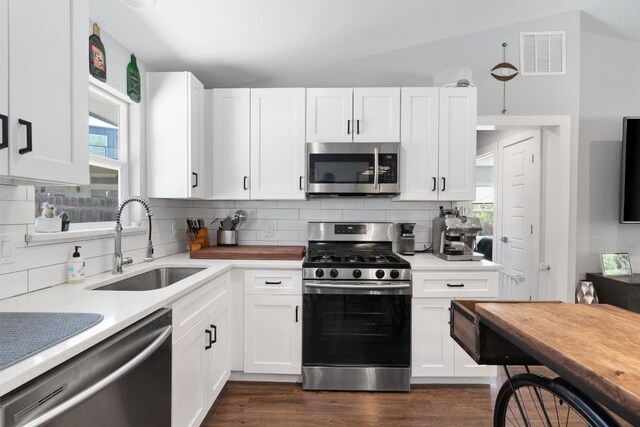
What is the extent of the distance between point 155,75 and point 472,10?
2445mm

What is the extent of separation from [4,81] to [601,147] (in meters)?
4.02

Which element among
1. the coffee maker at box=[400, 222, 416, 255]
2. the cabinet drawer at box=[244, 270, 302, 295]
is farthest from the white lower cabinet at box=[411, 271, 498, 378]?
the cabinet drawer at box=[244, 270, 302, 295]

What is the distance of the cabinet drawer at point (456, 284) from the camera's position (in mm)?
2225

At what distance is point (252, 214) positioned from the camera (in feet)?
9.56

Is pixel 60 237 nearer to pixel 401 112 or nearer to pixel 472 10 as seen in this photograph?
pixel 401 112

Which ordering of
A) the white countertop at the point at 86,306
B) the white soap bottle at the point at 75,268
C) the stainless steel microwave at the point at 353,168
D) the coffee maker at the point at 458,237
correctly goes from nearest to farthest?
1. the white countertop at the point at 86,306
2. the white soap bottle at the point at 75,268
3. the coffee maker at the point at 458,237
4. the stainless steel microwave at the point at 353,168

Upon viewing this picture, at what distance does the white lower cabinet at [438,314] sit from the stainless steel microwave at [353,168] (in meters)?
0.75

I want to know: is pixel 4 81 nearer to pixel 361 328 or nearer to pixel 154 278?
pixel 154 278

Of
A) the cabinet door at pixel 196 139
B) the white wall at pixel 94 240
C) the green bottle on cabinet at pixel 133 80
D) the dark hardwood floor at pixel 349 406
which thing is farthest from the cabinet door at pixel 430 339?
the green bottle on cabinet at pixel 133 80

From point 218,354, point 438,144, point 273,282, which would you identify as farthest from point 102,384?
point 438,144

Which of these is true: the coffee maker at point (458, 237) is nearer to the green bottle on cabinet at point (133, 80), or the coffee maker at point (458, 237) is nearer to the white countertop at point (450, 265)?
the white countertop at point (450, 265)

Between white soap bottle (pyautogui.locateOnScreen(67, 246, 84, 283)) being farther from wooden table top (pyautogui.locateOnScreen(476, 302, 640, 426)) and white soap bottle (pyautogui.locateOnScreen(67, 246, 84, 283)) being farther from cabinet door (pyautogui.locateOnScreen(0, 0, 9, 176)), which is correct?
wooden table top (pyautogui.locateOnScreen(476, 302, 640, 426))

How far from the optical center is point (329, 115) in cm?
254

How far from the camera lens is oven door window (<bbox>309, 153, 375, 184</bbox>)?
250cm
